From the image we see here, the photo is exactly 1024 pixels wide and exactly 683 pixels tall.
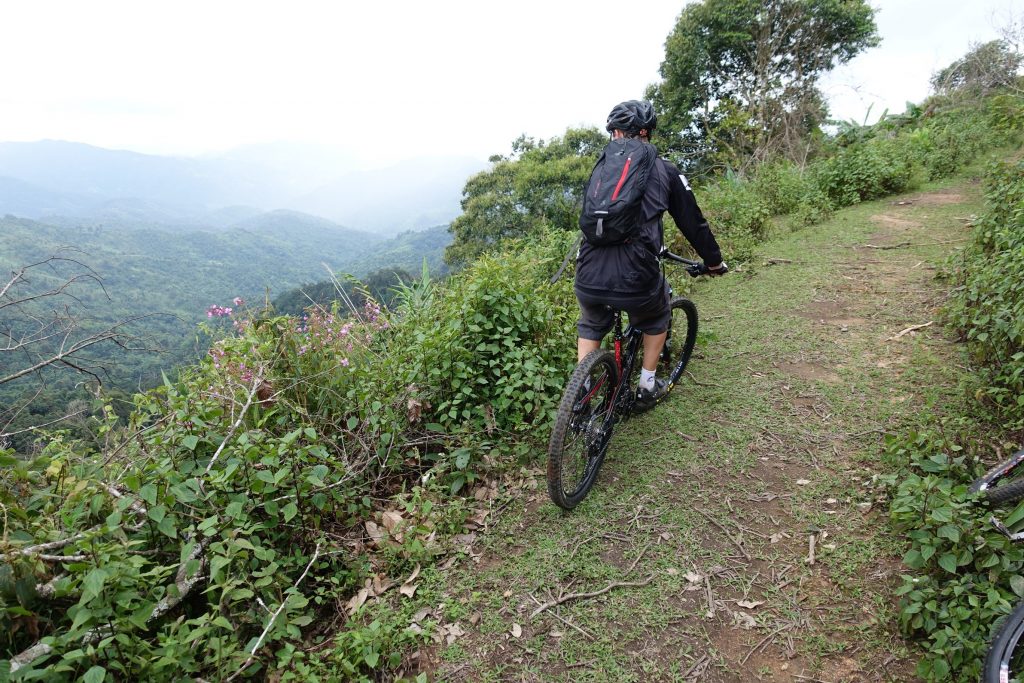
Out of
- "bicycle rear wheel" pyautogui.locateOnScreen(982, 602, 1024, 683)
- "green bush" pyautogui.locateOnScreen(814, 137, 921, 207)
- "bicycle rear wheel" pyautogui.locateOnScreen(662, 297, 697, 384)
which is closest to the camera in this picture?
"bicycle rear wheel" pyautogui.locateOnScreen(982, 602, 1024, 683)

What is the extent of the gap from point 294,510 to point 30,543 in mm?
1048

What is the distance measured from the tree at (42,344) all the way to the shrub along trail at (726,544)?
226 cm

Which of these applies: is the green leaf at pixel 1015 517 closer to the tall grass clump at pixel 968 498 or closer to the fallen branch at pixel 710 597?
the tall grass clump at pixel 968 498

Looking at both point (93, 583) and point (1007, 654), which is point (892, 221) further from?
point (93, 583)

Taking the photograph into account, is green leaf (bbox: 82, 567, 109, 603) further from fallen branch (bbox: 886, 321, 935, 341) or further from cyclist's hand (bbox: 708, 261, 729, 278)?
fallen branch (bbox: 886, 321, 935, 341)

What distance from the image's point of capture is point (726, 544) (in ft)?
8.94

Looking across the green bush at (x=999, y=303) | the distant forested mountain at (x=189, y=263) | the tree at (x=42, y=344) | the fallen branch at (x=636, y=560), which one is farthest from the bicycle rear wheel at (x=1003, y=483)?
the distant forested mountain at (x=189, y=263)

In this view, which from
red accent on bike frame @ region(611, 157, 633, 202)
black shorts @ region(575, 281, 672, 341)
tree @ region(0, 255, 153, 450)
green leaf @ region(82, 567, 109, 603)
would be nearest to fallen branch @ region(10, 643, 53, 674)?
green leaf @ region(82, 567, 109, 603)

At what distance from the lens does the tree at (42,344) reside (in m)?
2.56

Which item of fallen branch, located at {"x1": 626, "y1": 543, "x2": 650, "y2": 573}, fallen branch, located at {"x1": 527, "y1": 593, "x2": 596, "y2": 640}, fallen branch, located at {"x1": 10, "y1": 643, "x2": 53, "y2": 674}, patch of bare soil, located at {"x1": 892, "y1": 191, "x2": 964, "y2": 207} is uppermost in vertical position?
patch of bare soil, located at {"x1": 892, "y1": 191, "x2": 964, "y2": 207}

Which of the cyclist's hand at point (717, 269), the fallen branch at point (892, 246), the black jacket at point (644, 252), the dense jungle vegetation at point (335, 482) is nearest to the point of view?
the dense jungle vegetation at point (335, 482)

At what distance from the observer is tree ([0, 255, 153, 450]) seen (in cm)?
256

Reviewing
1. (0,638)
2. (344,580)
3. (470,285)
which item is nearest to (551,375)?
(470,285)

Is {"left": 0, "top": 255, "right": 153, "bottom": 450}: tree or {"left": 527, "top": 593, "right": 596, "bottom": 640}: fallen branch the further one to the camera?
{"left": 0, "top": 255, "right": 153, "bottom": 450}: tree
